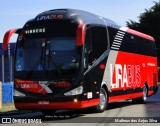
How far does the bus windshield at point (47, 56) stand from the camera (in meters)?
14.6

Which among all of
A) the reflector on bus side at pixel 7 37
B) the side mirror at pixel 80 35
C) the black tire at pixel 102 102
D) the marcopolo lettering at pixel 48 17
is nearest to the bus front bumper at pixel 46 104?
the black tire at pixel 102 102

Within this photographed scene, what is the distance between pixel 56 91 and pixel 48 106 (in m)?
0.54

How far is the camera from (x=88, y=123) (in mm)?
13211

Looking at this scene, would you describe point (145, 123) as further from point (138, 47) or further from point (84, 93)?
point (138, 47)

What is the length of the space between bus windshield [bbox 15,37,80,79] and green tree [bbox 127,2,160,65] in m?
56.1

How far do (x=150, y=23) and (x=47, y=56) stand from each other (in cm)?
6026

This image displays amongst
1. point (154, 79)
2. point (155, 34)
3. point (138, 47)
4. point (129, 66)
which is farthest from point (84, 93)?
point (155, 34)

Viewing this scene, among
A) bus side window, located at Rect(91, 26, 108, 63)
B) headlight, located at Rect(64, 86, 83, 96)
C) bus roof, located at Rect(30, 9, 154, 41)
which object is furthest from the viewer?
bus side window, located at Rect(91, 26, 108, 63)

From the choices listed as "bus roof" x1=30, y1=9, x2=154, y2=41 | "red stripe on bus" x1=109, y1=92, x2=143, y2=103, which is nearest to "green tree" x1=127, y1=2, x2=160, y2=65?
Answer: "red stripe on bus" x1=109, y1=92, x2=143, y2=103

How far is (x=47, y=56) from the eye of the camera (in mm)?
14820

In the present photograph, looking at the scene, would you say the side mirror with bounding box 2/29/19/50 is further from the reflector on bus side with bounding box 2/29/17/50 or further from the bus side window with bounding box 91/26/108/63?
the bus side window with bounding box 91/26/108/63

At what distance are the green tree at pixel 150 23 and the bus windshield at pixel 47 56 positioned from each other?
56104mm

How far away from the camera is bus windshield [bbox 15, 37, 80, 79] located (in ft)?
48.0

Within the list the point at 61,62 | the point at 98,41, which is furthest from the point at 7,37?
the point at 98,41
